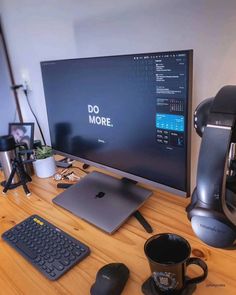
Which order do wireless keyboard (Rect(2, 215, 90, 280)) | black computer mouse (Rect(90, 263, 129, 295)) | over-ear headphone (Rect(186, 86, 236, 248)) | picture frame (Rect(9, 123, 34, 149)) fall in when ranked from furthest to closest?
picture frame (Rect(9, 123, 34, 149)), wireless keyboard (Rect(2, 215, 90, 280)), black computer mouse (Rect(90, 263, 129, 295)), over-ear headphone (Rect(186, 86, 236, 248))

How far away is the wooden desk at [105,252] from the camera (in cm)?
64

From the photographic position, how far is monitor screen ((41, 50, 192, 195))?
694 mm

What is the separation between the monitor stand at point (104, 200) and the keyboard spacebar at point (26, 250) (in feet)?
0.62

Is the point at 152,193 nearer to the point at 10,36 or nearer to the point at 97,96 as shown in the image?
the point at 97,96

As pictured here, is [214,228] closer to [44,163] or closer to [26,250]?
[26,250]

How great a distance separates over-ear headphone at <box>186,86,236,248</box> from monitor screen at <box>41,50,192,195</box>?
209mm

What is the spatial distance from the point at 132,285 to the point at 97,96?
564 millimetres

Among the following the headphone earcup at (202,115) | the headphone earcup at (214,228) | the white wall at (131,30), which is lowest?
the headphone earcup at (214,228)

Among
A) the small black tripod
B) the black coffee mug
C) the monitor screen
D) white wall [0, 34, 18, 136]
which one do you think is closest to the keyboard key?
the black coffee mug

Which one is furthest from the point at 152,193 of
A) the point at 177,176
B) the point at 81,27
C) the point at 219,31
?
the point at 81,27

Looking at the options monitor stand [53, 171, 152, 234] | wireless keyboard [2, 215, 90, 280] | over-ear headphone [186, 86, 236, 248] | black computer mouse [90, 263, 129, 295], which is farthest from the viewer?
monitor stand [53, 171, 152, 234]

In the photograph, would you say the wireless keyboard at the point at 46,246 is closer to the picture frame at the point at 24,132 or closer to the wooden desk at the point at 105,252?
the wooden desk at the point at 105,252

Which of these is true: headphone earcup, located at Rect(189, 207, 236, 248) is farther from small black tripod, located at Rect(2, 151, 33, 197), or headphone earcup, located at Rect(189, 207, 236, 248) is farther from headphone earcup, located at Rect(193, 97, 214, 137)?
small black tripod, located at Rect(2, 151, 33, 197)

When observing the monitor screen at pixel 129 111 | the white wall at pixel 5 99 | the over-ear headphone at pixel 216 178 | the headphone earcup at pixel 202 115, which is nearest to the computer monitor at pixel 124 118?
the monitor screen at pixel 129 111
